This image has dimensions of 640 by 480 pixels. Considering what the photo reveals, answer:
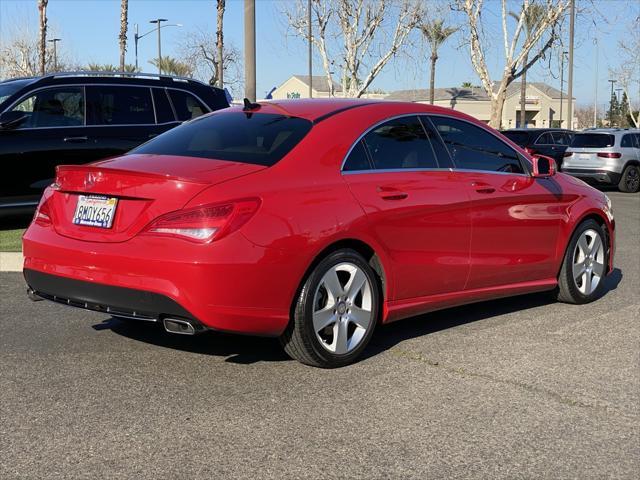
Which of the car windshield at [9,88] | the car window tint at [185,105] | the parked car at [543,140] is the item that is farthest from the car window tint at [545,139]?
the car windshield at [9,88]

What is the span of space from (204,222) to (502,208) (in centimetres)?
264

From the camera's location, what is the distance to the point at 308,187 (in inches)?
194

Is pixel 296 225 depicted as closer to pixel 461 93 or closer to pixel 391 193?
pixel 391 193

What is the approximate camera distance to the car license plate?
188 inches

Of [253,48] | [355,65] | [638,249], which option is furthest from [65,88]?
[355,65]

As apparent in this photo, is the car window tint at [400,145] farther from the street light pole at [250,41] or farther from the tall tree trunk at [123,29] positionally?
the tall tree trunk at [123,29]

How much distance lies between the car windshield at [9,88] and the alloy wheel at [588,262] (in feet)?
22.6

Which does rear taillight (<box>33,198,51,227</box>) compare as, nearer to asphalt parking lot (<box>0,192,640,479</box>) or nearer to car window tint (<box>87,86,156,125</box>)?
asphalt parking lot (<box>0,192,640,479</box>)

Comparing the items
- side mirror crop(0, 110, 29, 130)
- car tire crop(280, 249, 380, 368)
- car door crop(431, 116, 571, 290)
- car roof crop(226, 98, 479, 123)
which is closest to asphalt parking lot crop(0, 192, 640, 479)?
car tire crop(280, 249, 380, 368)

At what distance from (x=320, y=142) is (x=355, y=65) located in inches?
1352

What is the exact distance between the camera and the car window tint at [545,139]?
2600 centimetres

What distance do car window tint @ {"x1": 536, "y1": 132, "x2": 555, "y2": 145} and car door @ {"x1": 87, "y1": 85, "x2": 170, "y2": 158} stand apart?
1726 cm

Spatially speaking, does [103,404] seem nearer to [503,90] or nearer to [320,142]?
[320,142]

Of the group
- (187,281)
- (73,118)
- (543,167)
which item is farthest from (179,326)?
(73,118)
